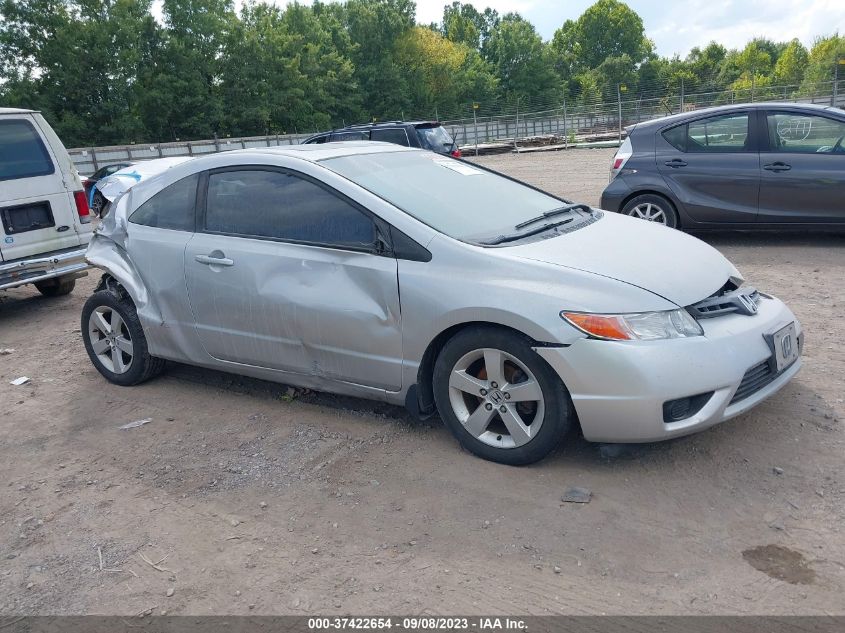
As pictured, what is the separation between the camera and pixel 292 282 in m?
A: 4.22

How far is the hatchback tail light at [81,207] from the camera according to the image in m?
7.93

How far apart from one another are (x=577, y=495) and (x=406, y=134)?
12.6m

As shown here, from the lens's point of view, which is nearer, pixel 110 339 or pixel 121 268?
pixel 121 268

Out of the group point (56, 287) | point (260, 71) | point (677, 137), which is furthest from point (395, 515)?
point (260, 71)

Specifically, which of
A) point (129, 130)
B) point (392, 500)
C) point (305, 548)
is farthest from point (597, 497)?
point (129, 130)

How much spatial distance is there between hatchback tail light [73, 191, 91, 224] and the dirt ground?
3603 mm

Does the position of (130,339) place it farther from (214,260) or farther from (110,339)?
(214,260)

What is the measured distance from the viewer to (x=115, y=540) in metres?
3.37

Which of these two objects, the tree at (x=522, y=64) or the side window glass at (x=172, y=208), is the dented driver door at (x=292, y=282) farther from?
the tree at (x=522, y=64)

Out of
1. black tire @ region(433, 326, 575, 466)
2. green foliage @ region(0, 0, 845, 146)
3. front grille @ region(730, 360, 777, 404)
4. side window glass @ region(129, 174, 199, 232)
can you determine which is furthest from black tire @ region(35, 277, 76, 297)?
green foliage @ region(0, 0, 845, 146)

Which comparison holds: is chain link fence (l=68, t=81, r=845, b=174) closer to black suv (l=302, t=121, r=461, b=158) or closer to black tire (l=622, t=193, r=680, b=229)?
black suv (l=302, t=121, r=461, b=158)

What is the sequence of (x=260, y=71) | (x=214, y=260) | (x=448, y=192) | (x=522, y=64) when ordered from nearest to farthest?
1. (x=448, y=192)
2. (x=214, y=260)
3. (x=260, y=71)
4. (x=522, y=64)

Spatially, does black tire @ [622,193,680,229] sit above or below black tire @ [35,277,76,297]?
above

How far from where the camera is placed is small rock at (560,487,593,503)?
337 cm
